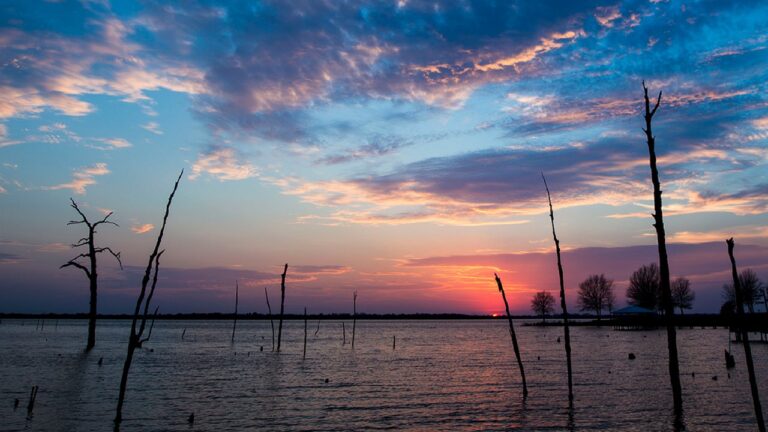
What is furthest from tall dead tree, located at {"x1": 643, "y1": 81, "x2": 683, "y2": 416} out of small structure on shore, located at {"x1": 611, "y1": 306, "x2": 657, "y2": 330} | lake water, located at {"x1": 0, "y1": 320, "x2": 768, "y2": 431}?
small structure on shore, located at {"x1": 611, "y1": 306, "x2": 657, "y2": 330}

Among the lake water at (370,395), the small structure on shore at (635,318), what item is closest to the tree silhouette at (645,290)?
the small structure on shore at (635,318)

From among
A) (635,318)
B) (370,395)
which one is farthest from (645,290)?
(370,395)

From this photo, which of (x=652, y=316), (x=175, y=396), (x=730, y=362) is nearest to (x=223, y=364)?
(x=175, y=396)

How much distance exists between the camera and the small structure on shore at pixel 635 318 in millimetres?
109500

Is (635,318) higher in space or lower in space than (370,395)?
higher

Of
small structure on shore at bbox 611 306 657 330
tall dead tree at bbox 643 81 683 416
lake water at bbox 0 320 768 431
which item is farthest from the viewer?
small structure on shore at bbox 611 306 657 330

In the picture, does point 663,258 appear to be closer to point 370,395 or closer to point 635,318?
point 370,395

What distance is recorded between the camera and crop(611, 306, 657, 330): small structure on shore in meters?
110

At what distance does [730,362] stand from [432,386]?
86.8 feet

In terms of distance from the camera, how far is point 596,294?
168125 millimetres

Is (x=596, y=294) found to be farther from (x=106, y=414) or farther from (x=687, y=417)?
(x=106, y=414)

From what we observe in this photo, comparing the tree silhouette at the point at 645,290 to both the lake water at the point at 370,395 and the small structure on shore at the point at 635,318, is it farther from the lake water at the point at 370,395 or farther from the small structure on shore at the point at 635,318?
the lake water at the point at 370,395

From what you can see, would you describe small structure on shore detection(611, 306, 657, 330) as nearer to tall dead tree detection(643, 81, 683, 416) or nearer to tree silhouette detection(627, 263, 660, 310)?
tree silhouette detection(627, 263, 660, 310)

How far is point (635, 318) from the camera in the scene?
122m
